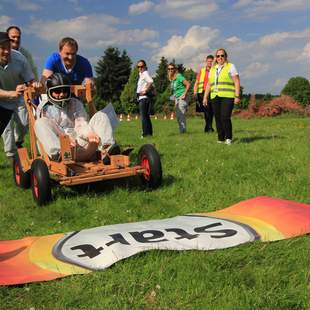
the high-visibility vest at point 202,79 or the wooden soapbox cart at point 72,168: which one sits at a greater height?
the high-visibility vest at point 202,79

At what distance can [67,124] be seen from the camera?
6.34 meters

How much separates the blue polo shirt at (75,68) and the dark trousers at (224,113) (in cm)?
320

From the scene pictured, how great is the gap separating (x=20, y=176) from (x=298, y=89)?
36.4 m

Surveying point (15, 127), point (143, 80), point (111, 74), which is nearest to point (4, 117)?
point (15, 127)

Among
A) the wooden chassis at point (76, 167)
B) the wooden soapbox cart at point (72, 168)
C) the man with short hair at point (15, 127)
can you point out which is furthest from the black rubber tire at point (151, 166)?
the man with short hair at point (15, 127)

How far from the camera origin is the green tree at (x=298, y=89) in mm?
39000

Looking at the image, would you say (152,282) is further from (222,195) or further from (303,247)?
(222,195)

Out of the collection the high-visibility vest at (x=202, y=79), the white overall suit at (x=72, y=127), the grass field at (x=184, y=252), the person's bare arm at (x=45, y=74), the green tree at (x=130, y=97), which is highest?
the green tree at (x=130, y=97)

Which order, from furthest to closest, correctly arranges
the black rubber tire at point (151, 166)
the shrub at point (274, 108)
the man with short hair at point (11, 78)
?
the shrub at point (274, 108), the man with short hair at point (11, 78), the black rubber tire at point (151, 166)

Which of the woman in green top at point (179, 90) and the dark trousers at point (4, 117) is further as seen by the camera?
the woman in green top at point (179, 90)

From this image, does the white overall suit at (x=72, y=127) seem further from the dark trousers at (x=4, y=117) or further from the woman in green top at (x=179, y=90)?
the woman in green top at (x=179, y=90)

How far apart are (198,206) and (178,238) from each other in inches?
57.4

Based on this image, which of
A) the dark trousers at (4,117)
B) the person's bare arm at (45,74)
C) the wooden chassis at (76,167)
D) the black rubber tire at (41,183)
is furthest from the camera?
the dark trousers at (4,117)

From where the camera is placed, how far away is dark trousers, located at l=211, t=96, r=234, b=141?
9094mm
